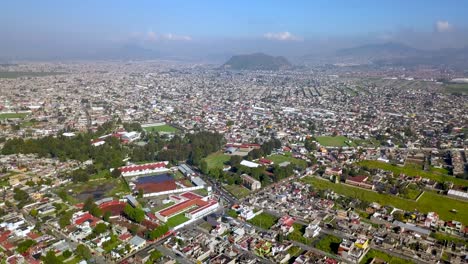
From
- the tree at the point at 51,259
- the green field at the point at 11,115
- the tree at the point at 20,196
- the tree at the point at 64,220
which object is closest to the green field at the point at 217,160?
the tree at the point at 64,220

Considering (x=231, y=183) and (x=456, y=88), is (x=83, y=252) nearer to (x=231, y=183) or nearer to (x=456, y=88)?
(x=231, y=183)

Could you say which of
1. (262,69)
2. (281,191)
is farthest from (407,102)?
(262,69)

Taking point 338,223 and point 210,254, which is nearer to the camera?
point 210,254

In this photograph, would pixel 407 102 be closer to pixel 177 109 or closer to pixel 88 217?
pixel 177 109

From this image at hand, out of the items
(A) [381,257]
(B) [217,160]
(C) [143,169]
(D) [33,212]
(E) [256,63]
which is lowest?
(B) [217,160]

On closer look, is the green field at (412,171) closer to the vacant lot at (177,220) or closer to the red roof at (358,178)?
the red roof at (358,178)

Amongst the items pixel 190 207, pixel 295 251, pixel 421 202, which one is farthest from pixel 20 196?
pixel 421 202
